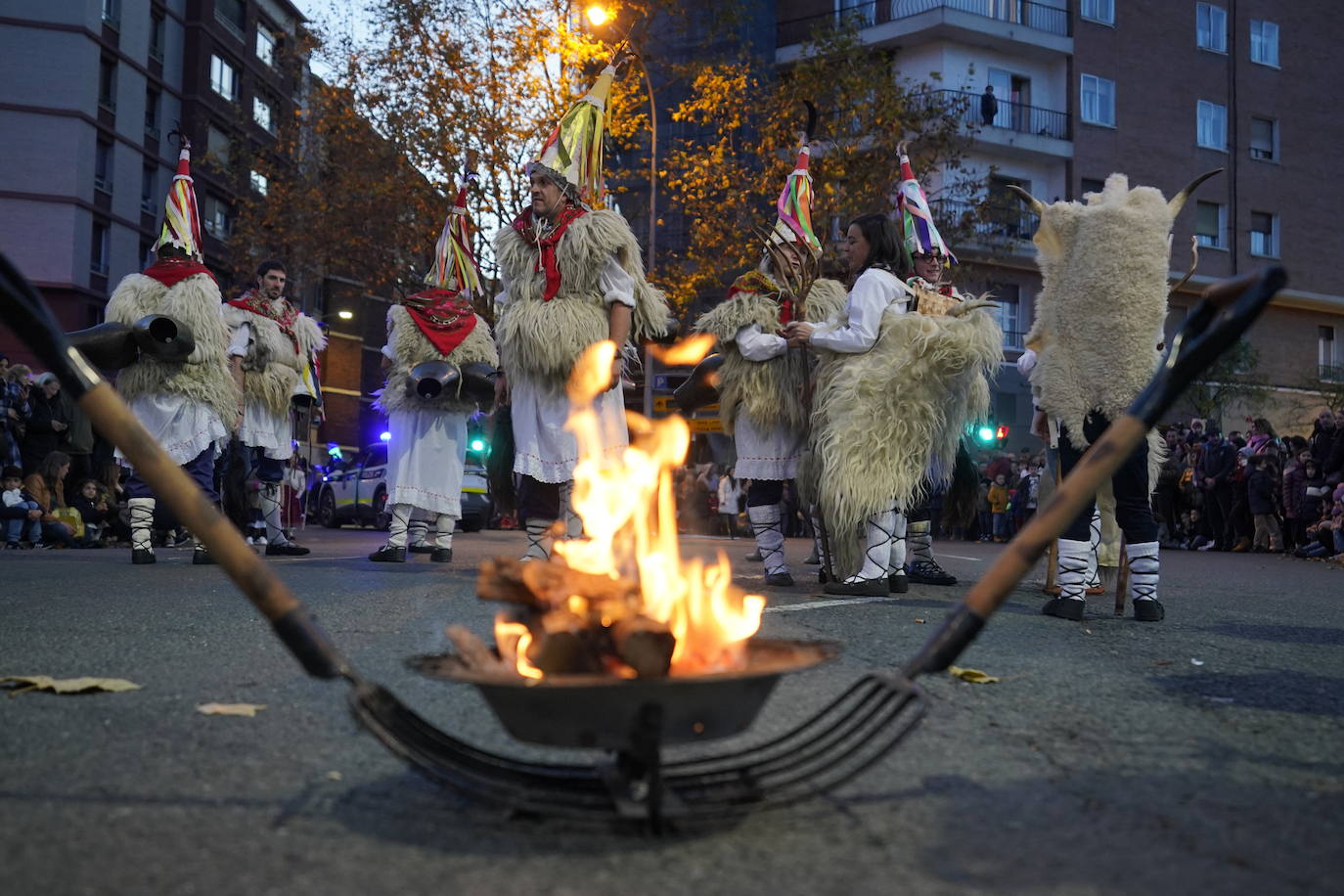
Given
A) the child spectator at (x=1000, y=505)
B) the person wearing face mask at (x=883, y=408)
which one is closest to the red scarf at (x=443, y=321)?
the person wearing face mask at (x=883, y=408)

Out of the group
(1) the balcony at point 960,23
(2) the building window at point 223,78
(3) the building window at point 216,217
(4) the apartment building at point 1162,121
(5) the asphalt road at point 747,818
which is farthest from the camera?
(2) the building window at point 223,78

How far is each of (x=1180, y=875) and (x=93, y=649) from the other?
3.59m

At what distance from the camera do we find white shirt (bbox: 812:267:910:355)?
6957mm

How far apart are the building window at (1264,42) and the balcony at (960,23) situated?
23.0ft

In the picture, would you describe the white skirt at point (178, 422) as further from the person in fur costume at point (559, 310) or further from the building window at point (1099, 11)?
the building window at point (1099, 11)

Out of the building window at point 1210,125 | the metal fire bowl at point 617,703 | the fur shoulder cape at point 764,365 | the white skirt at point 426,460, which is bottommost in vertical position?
the metal fire bowl at point 617,703

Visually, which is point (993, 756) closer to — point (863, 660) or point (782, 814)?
point (782, 814)

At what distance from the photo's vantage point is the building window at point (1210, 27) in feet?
126

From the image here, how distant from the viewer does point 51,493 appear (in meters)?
13.9

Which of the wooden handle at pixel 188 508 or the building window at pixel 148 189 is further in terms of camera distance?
the building window at pixel 148 189

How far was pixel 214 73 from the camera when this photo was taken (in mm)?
51969

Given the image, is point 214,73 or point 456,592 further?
point 214,73

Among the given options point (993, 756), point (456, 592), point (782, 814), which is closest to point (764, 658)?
point (782, 814)

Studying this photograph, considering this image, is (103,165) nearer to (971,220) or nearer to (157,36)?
(157,36)
